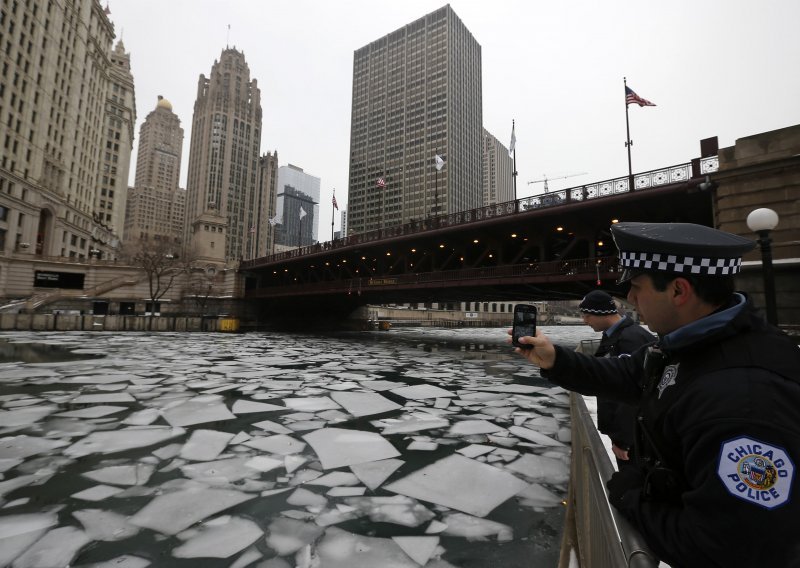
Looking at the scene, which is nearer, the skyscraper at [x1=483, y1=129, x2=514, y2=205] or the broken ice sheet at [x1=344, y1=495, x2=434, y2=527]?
the broken ice sheet at [x1=344, y1=495, x2=434, y2=527]

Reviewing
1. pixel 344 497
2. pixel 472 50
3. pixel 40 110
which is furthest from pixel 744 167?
pixel 472 50

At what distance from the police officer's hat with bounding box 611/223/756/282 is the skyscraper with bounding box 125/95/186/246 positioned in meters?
198

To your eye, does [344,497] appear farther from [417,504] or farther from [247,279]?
[247,279]

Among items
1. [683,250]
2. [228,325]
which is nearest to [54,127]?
[228,325]

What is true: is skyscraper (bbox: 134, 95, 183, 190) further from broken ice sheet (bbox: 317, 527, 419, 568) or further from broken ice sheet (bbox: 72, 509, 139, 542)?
broken ice sheet (bbox: 317, 527, 419, 568)

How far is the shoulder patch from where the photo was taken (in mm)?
1001

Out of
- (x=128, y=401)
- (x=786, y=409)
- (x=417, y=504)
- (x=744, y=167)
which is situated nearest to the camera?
(x=786, y=409)

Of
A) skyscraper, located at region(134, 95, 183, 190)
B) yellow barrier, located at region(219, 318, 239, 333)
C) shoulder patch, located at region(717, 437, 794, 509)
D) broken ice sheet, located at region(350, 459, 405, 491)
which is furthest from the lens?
skyscraper, located at region(134, 95, 183, 190)

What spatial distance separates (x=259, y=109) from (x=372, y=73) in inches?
1980

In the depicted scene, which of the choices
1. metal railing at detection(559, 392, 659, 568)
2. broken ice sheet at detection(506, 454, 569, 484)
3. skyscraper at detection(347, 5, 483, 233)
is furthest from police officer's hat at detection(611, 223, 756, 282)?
skyscraper at detection(347, 5, 483, 233)

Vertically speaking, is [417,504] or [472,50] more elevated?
[472,50]

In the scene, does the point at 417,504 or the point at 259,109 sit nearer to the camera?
the point at 417,504

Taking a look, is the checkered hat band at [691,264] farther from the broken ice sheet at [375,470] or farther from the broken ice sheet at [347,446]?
the broken ice sheet at [347,446]

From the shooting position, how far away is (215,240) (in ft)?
267
